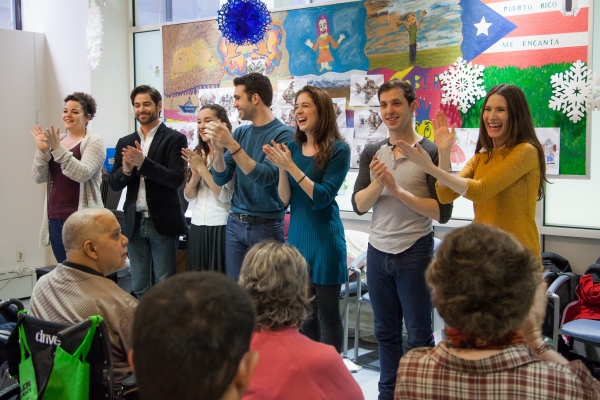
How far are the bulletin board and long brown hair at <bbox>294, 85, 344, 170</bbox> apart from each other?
1.19 meters

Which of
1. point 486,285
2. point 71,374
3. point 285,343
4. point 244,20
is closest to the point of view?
point 486,285

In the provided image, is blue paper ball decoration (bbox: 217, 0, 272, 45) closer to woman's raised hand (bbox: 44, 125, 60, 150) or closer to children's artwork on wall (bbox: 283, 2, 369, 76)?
children's artwork on wall (bbox: 283, 2, 369, 76)

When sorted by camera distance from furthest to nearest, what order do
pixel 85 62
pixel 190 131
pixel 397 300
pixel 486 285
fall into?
1. pixel 85 62
2. pixel 190 131
3. pixel 397 300
4. pixel 486 285

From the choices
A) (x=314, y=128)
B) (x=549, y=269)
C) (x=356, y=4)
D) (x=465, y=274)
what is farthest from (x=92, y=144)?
(x=465, y=274)

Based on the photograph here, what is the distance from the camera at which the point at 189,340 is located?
86cm

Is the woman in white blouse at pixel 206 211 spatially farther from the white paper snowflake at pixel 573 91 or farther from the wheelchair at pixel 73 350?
the white paper snowflake at pixel 573 91

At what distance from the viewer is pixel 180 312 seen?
2.88 feet

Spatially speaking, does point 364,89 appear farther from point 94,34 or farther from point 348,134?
point 94,34

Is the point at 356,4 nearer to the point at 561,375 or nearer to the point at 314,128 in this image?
the point at 314,128

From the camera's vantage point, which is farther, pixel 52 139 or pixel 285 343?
pixel 52 139

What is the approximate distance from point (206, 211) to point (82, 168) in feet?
2.55

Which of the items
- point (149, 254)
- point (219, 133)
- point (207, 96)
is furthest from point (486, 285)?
point (207, 96)

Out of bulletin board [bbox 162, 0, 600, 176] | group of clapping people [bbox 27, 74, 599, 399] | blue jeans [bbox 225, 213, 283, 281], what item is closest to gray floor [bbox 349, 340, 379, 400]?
group of clapping people [bbox 27, 74, 599, 399]

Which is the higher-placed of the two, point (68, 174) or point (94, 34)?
point (94, 34)
